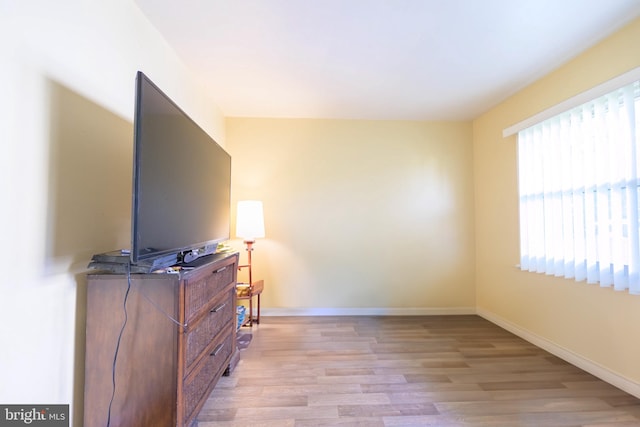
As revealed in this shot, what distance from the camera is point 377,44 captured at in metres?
1.89

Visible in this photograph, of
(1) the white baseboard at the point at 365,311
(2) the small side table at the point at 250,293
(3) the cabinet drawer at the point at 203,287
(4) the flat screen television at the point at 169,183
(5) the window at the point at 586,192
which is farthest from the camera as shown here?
(1) the white baseboard at the point at 365,311

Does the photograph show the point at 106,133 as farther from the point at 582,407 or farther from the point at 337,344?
the point at 582,407

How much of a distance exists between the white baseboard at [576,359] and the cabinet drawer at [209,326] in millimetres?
2679

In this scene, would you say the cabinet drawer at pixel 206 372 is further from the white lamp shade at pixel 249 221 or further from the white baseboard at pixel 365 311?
the white baseboard at pixel 365 311

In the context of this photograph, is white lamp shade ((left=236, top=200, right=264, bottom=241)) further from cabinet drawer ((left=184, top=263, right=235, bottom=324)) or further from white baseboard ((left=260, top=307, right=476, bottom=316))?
white baseboard ((left=260, top=307, right=476, bottom=316))

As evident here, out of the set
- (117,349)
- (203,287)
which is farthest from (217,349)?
(117,349)

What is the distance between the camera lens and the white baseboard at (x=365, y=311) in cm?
315

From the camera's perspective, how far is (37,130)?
1.01m

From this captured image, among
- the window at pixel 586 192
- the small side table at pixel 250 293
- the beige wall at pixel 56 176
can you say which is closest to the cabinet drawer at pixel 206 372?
the beige wall at pixel 56 176

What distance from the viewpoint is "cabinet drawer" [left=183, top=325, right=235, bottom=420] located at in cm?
127

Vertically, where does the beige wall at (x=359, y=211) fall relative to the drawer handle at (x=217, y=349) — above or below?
above

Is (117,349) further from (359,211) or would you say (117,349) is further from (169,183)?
(359,211)

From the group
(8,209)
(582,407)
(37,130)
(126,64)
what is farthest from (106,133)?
(582,407)

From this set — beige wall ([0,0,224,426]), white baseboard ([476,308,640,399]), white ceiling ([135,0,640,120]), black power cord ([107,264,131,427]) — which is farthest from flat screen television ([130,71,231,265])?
white baseboard ([476,308,640,399])
